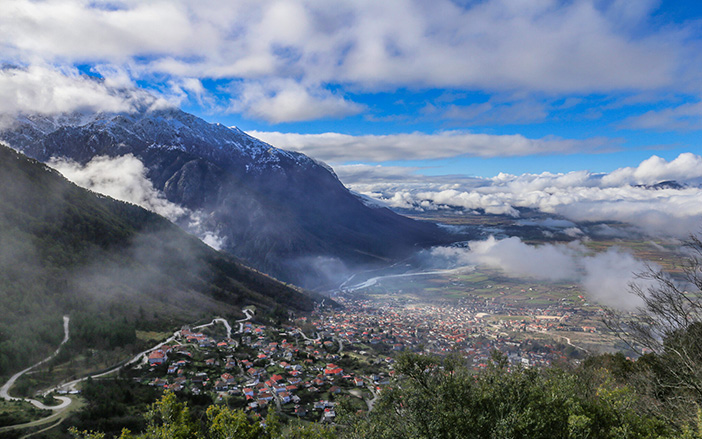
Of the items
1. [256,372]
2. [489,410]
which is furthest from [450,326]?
Result: [489,410]

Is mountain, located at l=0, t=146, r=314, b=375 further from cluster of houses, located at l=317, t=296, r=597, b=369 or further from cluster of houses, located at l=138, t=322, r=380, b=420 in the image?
cluster of houses, located at l=317, t=296, r=597, b=369

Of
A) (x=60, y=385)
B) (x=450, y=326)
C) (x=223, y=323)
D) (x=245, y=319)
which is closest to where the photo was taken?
(x=60, y=385)

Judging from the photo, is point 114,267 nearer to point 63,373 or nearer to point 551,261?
point 63,373

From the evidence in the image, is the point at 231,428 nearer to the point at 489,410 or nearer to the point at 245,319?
the point at 489,410

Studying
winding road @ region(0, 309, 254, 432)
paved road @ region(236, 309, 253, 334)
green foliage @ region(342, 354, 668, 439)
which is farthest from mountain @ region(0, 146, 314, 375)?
green foliage @ region(342, 354, 668, 439)

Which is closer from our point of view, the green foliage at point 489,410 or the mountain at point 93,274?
the green foliage at point 489,410

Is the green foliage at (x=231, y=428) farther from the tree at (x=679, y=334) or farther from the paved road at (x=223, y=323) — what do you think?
the paved road at (x=223, y=323)

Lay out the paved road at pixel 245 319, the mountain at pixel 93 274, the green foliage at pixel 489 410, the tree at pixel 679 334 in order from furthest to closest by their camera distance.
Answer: the paved road at pixel 245 319
the mountain at pixel 93 274
the tree at pixel 679 334
the green foliage at pixel 489 410

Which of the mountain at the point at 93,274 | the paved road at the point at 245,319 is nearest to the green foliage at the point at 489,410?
the mountain at the point at 93,274

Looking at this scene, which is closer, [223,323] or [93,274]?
[223,323]
